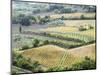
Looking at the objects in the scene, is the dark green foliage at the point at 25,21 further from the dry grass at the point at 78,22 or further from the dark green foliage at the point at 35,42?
the dry grass at the point at 78,22

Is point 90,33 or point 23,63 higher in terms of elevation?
point 90,33

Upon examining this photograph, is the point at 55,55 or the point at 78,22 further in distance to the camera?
the point at 78,22

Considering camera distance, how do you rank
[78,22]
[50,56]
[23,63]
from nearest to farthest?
1. [23,63]
2. [50,56]
3. [78,22]

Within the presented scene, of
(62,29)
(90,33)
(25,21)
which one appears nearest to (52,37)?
(62,29)

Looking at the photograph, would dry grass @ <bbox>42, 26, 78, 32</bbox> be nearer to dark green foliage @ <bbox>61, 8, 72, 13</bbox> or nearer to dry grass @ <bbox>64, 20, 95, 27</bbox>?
dry grass @ <bbox>64, 20, 95, 27</bbox>

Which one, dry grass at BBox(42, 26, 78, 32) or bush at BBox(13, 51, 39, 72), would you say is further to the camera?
dry grass at BBox(42, 26, 78, 32)

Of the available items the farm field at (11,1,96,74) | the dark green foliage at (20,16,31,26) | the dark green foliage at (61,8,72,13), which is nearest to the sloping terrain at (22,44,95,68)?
the farm field at (11,1,96,74)

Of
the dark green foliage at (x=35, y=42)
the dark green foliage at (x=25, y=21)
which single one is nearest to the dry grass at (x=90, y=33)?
the dark green foliage at (x=35, y=42)

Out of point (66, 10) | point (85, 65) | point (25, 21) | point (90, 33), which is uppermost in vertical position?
point (66, 10)

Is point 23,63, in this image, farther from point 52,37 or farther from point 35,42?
point 52,37
